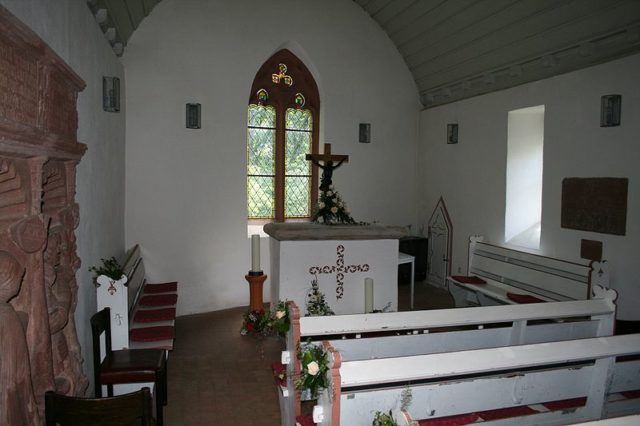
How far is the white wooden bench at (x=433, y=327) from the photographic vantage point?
330 centimetres

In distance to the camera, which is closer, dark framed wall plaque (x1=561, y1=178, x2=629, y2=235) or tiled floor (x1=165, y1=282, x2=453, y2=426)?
tiled floor (x1=165, y1=282, x2=453, y2=426)

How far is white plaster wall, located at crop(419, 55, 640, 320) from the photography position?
5.05 m

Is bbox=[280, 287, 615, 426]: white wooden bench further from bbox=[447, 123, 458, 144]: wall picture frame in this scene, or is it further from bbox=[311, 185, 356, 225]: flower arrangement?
bbox=[447, 123, 458, 144]: wall picture frame

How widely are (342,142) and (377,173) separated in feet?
2.88

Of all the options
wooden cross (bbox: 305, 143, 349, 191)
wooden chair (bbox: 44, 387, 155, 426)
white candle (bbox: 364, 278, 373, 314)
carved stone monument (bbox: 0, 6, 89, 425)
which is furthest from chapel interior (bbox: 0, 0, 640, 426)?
white candle (bbox: 364, 278, 373, 314)

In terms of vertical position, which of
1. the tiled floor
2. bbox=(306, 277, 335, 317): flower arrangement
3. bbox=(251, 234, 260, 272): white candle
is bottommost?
the tiled floor

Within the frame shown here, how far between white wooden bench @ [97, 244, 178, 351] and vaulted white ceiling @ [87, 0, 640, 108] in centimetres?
244

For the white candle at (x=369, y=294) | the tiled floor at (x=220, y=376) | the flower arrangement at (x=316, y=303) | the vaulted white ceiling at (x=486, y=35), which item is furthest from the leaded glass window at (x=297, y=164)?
the white candle at (x=369, y=294)

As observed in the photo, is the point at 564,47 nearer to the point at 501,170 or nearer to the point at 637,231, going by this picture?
the point at 501,170

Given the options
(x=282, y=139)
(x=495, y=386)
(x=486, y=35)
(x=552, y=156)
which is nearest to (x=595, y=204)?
(x=552, y=156)

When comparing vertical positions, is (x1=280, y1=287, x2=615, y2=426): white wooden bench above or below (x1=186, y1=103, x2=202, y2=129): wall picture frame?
below

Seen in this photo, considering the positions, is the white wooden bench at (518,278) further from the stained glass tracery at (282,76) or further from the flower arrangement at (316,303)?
the stained glass tracery at (282,76)

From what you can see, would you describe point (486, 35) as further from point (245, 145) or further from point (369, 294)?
point (369, 294)

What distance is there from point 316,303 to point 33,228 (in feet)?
9.83
